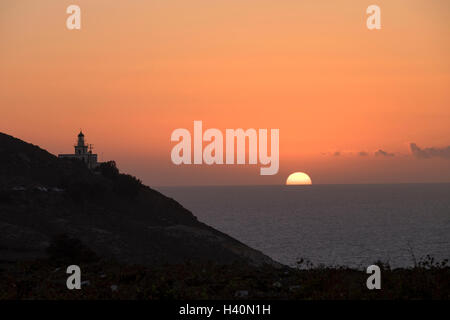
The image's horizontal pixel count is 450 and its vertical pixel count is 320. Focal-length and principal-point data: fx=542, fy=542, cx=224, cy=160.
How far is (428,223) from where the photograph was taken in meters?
153

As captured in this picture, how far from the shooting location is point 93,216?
70.1 meters

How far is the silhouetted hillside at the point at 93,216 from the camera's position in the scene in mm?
52719

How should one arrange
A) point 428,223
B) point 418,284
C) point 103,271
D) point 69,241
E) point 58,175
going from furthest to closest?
point 428,223
point 58,175
point 69,241
point 103,271
point 418,284

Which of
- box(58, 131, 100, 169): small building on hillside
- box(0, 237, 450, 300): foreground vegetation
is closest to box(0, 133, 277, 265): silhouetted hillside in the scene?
box(58, 131, 100, 169): small building on hillside

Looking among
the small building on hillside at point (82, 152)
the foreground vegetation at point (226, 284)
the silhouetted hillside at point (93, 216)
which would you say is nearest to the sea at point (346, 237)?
the silhouetted hillside at point (93, 216)

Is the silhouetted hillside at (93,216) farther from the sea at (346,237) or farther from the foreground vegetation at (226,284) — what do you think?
the foreground vegetation at (226,284)

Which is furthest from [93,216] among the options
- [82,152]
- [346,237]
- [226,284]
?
[346,237]

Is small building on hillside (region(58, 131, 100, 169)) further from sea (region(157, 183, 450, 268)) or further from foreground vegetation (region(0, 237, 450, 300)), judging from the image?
foreground vegetation (region(0, 237, 450, 300))

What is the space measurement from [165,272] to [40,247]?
35.3 metres

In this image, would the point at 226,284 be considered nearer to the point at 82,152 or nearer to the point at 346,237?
the point at 82,152

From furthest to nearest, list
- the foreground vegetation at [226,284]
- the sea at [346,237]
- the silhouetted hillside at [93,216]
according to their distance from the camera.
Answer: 1. the sea at [346,237]
2. the silhouetted hillside at [93,216]
3. the foreground vegetation at [226,284]

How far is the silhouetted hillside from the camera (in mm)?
52719
